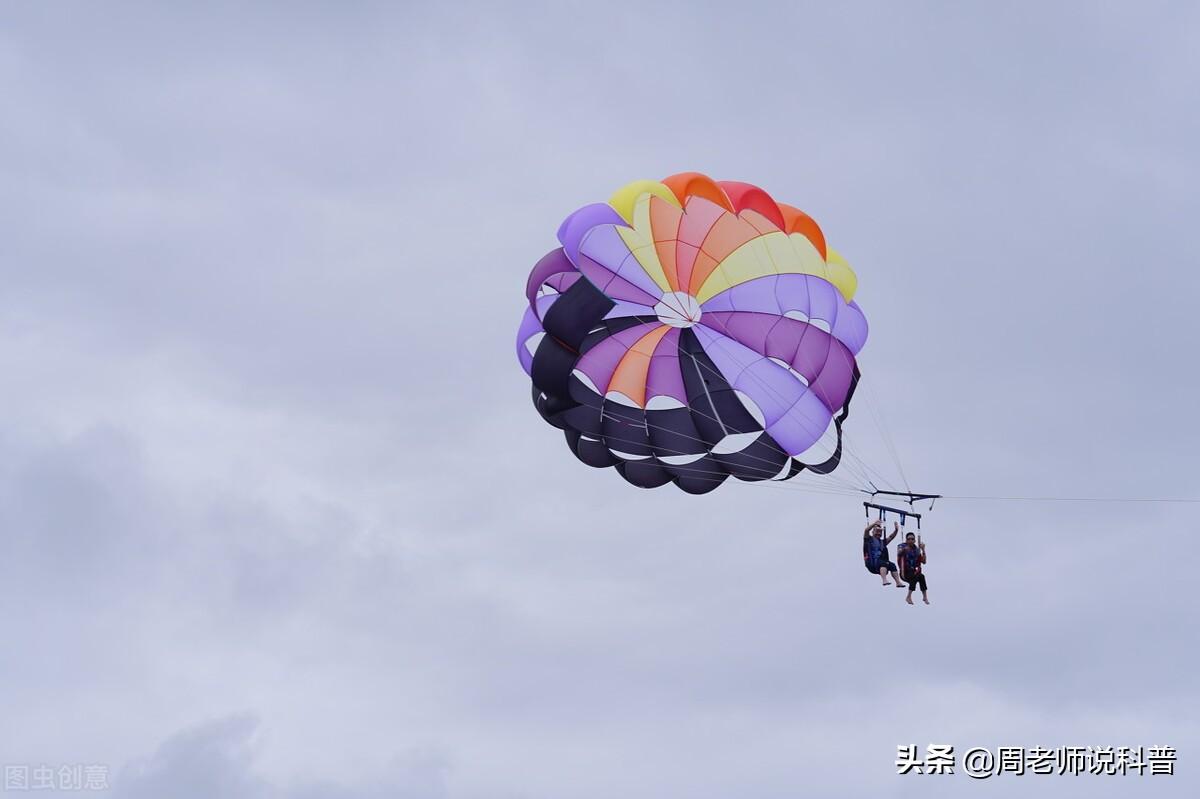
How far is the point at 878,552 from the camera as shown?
25875mm

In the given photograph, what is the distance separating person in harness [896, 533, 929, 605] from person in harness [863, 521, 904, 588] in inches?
7.5

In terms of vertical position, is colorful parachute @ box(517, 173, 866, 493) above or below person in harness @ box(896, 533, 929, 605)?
above

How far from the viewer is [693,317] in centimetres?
2778

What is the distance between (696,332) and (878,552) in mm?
4757

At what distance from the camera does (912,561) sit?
25734 millimetres

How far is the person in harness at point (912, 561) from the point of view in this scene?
25.7 metres

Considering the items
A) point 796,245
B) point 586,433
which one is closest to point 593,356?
point 586,433

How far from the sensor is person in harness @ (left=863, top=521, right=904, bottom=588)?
1019 inches

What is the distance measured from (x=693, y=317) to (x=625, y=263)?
56.7 inches

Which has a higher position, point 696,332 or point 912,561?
point 696,332

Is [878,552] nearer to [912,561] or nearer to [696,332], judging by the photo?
[912,561]

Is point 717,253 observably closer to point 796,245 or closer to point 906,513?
point 796,245

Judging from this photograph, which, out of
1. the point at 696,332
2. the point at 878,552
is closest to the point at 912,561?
the point at 878,552

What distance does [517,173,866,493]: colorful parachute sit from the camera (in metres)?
27.0
